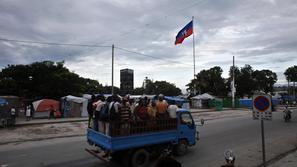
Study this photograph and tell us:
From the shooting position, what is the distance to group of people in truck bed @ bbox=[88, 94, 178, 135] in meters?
7.45

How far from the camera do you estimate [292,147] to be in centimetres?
1102

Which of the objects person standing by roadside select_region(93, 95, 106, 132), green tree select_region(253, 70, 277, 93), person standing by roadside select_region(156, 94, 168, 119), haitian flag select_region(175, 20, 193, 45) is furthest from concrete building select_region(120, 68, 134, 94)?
green tree select_region(253, 70, 277, 93)

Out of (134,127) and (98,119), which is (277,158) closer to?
(134,127)

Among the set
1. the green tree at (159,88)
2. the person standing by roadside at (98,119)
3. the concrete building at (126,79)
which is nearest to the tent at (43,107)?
the concrete building at (126,79)

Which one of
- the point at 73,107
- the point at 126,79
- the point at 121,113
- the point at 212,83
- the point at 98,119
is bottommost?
the point at 73,107

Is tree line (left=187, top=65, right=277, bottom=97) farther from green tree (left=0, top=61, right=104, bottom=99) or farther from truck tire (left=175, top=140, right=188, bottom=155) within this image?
truck tire (left=175, top=140, right=188, bottom=155)

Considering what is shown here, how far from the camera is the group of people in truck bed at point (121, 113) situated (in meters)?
7.45

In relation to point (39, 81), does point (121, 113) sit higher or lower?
lower

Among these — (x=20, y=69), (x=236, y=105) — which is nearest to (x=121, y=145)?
(x=20, y=69)

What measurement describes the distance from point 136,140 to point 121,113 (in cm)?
94

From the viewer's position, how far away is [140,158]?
797cm

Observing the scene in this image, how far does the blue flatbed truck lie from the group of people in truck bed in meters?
0.08

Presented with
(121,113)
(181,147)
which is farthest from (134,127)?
(181,147)

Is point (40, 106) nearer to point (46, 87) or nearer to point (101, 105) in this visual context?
point (46, 87)
